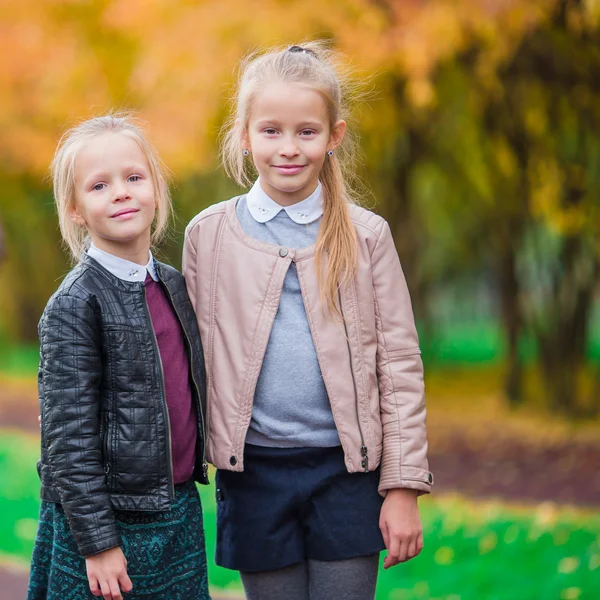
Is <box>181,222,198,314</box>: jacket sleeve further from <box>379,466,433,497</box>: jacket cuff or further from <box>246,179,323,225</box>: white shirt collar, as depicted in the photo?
<box>379,466,433,497</box>: jacket cuff

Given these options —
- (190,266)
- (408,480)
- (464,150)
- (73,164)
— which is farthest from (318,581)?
(464,150)

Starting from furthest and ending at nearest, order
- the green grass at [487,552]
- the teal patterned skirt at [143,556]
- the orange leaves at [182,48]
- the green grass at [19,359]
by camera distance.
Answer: the green grass at [19,359]
the orange leaves at [182,48]
the green grass at [487,552]
the teal patterned skirt at [143,556]

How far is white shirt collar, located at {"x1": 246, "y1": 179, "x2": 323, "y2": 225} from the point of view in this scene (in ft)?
8.36

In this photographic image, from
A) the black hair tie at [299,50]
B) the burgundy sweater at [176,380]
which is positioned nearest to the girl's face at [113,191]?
the burgundy sweater at [176,380]

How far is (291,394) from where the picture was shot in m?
2.47

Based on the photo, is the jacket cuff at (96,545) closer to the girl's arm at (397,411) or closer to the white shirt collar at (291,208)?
the girl's arm at (397,411)

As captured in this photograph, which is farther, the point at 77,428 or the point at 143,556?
the point at 143,556

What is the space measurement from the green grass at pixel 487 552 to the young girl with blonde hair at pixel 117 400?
8.11 feet

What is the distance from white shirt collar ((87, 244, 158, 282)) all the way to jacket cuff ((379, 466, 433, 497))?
81 centimetres

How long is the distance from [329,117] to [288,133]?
0.14m

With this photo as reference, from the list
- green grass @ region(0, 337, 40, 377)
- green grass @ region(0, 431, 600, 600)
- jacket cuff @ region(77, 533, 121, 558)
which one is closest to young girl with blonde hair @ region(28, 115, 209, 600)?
jacket cuff @ region(77, 533, 121, 558)

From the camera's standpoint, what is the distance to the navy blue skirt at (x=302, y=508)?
2.48 m

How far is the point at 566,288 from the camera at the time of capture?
8.63 m

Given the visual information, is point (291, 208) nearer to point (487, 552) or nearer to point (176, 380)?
point (176, 380)
